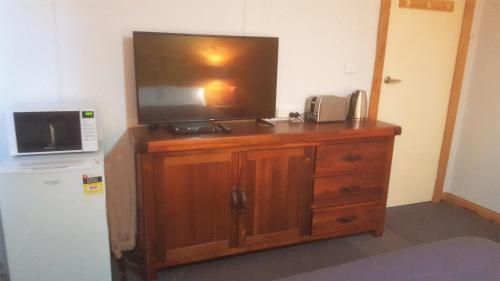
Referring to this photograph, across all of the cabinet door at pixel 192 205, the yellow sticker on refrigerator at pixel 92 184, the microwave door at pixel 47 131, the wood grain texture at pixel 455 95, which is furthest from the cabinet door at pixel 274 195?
the wood grain texture at pixel 455 95

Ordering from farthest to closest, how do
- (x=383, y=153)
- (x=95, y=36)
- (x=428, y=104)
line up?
1. (x=428, y=104)
2. (x=383, y=153)
3. (x=95, y=36)

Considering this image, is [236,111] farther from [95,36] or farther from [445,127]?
[445,127]

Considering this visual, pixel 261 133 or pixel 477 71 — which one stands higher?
pixel 477 71

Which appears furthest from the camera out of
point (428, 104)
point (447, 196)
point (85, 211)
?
point (447, 196)

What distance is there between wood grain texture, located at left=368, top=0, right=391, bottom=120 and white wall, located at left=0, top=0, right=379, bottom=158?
0.06m

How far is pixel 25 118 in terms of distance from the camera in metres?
1.92

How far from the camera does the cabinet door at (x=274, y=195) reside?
2275 millimetres

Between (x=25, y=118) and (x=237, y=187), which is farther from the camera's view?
(x=237, y=187)

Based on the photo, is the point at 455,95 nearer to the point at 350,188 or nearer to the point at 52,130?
the point at 350,188

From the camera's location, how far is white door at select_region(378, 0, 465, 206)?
2.99 m

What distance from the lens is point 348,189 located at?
2.58 m

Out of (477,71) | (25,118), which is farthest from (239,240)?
(477,71)

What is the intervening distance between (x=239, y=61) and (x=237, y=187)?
2.65 ft

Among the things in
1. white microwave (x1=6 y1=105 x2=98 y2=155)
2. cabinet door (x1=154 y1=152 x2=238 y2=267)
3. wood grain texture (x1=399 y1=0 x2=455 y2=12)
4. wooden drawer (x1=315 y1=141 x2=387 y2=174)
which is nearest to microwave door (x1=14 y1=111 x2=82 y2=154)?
white microwave (x1=6 y1=105 x2=98 y2=155)
